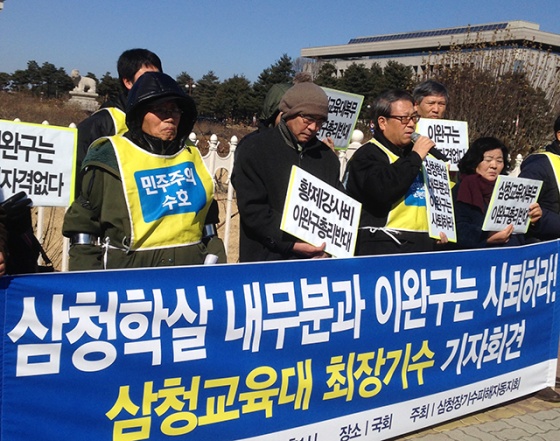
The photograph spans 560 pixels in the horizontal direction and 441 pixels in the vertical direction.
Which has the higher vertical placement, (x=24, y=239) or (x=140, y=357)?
(x=24, y=239)

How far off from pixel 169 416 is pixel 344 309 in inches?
42.7

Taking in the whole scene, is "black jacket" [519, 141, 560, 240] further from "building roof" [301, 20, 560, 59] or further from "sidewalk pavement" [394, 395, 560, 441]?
"building roof" [301, 20, 560, 59]

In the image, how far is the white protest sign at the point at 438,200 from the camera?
164 inches

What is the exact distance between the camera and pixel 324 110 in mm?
3686

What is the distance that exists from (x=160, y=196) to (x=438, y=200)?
1947mm

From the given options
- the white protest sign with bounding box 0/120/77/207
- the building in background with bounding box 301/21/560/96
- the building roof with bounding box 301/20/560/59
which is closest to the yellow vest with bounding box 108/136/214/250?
the white protest sign with bounding box 0/120/77/207

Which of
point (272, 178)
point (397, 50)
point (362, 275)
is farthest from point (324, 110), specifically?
point (397, 50)

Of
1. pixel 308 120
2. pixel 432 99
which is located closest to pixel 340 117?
pixel 432 99

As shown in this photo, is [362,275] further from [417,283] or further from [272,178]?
[272,178]

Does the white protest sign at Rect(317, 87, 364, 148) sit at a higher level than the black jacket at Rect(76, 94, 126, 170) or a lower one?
higher

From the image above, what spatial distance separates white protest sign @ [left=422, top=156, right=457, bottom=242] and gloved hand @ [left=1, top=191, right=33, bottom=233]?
94.5 inches

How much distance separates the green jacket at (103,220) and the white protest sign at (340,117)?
8.92 ft

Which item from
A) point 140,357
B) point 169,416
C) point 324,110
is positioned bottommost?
point 169,416

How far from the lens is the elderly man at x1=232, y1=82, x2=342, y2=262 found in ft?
12.0
